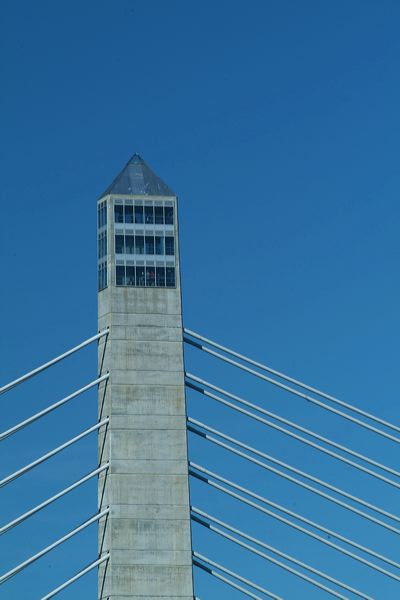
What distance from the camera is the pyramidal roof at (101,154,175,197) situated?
8406 centimetres

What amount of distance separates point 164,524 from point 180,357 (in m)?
7.98

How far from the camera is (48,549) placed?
72750 mm

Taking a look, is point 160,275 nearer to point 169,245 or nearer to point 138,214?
point 169,245

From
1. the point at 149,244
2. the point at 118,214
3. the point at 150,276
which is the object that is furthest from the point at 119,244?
the point at 150,276

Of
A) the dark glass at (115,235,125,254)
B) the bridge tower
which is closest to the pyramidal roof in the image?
the bridge tower

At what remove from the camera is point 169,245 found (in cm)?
8325

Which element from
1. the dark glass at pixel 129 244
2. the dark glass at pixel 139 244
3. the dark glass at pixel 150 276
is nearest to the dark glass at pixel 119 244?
the dark glass at pixel 129 244

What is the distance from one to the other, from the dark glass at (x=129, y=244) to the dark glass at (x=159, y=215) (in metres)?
1.67

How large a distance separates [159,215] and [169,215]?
528 mm

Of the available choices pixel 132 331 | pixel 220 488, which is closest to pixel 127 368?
pixel 132 331

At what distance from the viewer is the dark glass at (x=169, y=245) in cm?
8312

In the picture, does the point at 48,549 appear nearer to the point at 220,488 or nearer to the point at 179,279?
the point at 220,488

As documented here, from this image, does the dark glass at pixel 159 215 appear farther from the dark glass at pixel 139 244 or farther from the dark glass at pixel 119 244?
the dark glass at pixel 119 244

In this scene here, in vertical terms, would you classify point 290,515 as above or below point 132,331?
below
